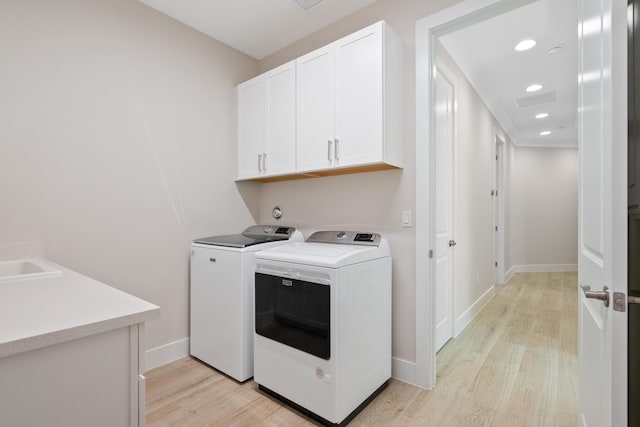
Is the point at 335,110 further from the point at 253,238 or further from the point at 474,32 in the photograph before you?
the point at 474,32

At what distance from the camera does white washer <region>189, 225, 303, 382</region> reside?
6.72ft

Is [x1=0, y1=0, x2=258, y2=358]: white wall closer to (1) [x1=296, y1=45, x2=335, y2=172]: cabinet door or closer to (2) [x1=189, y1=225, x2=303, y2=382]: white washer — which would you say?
(2) [x1=189, y1=225, x2=303, y2=382]: white washer

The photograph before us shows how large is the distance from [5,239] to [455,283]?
3212 mm

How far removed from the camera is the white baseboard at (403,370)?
2.04 meters

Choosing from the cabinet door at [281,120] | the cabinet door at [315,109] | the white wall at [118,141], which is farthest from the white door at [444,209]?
the white wall at [118,141]

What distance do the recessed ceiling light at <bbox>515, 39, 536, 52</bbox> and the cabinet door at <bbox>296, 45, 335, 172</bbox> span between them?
1811mm

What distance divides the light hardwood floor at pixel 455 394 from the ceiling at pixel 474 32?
2.41 meters

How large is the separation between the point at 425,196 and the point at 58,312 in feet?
5.98

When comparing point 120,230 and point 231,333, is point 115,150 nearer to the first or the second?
point 120,230

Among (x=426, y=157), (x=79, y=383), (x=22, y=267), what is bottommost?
(x=79, y=383)

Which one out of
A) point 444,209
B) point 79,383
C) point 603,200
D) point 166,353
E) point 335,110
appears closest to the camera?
point 79,383

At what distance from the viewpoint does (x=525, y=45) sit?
2.71 m

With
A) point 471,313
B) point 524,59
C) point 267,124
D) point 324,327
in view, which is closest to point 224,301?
point 324,327

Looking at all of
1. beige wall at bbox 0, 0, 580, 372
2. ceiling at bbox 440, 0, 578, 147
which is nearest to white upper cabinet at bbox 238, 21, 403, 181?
beige wall at bbox 0, 0, 580, 372
